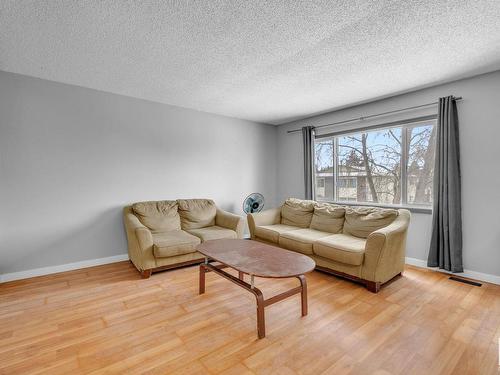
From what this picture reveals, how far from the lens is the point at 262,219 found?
13.3ft

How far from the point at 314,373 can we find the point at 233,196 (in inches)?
135

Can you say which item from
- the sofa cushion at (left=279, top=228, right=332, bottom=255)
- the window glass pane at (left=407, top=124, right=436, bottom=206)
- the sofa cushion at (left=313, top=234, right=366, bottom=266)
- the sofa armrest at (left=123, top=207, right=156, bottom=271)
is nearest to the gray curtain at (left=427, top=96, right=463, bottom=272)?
the window glass pane at (left=407, top=124, right=436, bottom=206)

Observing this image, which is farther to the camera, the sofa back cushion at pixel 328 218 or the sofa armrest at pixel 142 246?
the sofa back cushion at pixel 328 218

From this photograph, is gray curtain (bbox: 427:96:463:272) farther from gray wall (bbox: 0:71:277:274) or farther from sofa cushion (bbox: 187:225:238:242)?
gray wall (bbox: 0:71:277:274)

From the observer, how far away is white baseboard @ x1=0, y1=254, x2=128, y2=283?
2.88m

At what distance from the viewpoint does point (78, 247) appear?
327 cm

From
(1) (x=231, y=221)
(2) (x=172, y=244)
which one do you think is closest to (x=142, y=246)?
(2) (x=172, y=244)

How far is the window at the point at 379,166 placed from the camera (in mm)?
3408

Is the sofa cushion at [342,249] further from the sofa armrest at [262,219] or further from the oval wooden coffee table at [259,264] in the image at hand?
the sofa armrest at [262,219]

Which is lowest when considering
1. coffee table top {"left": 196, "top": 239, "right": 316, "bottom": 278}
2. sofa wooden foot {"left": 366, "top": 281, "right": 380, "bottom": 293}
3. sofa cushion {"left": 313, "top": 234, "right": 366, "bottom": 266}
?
sofa wooden foot {"left": 366, "top": 281, "right": 380, "bottom": 293}

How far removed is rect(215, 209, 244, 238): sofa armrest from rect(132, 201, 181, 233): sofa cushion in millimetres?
628

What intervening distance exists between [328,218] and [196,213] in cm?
199

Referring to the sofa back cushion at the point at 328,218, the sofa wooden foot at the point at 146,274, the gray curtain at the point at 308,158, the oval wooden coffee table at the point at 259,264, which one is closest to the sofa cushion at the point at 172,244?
the sofa wooden foot at the point at 146,274

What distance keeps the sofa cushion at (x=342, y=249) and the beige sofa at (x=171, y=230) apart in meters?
1.26
